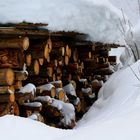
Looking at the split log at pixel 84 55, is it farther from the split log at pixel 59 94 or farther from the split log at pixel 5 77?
the split log at pixel 5 77

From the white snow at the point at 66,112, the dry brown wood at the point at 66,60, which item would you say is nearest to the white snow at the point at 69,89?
the dry brown wood at the point at 66,60

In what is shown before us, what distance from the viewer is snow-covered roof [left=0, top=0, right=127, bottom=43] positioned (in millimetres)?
4570

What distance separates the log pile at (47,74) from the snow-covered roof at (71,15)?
0.16 m

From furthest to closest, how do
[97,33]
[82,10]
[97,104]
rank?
[97,33] < [97,104] < [82,10]

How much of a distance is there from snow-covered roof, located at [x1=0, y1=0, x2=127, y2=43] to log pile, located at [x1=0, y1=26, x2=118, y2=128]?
16cm

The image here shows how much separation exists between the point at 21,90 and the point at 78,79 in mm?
2548

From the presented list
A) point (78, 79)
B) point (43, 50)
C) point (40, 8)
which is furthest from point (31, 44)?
point (78, 79)

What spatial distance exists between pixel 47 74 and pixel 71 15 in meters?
0.89

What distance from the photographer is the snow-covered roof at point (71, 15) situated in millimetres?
4570

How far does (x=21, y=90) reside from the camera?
5.05 meters

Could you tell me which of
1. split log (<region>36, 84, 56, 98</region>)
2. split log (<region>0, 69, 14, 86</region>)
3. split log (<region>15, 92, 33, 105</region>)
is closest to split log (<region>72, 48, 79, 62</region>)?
split log (<region>36, 84, 56, 98</region>)

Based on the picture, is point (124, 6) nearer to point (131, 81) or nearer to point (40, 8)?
point (131, 81)

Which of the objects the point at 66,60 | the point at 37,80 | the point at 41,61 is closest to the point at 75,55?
the point at 66,60

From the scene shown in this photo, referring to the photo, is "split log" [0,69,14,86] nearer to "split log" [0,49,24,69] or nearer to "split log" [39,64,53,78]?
"split log" [0,49,24,69]
